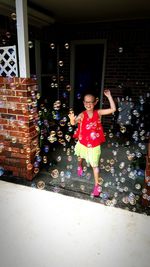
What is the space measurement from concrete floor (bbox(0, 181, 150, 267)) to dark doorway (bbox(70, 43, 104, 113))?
14.3 feet

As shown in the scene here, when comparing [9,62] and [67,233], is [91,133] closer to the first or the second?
[67,233]

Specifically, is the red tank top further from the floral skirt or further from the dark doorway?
the dark doorway

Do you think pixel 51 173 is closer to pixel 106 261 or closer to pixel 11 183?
pixel 11 183

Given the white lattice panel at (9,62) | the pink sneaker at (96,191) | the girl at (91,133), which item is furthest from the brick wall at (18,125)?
the pink sneaker at (96,191)

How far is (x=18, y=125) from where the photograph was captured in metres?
3.18

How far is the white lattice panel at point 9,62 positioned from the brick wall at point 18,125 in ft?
0.39

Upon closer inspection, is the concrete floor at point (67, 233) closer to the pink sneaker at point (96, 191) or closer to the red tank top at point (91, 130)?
the pink sneaker at point (96, 191)

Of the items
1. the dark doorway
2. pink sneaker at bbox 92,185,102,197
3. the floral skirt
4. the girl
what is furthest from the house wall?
pink sneaker at bbox 92,185,102,197

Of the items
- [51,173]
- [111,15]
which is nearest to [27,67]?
[51,173]

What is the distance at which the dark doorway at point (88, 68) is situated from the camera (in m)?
6.20

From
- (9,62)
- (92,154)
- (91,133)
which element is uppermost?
(9,62)

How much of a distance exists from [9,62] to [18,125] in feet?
3.05

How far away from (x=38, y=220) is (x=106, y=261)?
0.90m

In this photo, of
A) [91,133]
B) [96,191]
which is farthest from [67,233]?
[91,133]
